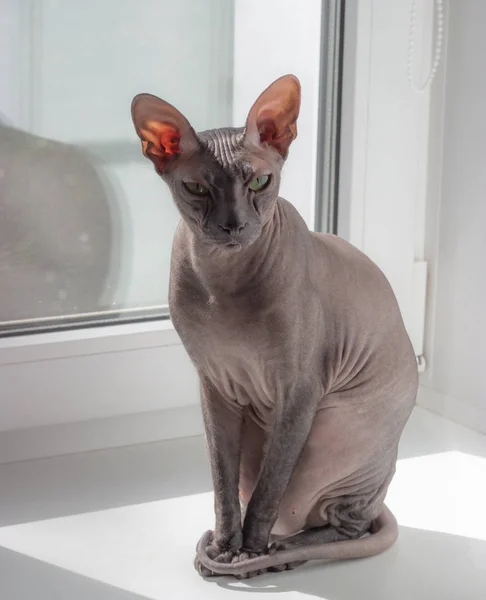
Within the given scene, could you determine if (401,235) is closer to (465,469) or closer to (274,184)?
(465,469)

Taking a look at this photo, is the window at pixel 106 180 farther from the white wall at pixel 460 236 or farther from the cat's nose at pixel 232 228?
the cat's nose at pixel 232 228

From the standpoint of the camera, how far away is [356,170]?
145 centimetres

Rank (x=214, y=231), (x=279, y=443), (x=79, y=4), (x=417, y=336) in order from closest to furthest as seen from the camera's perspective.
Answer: (x=214, y=231)
(x=279, y=443)
(x=79, y=4)
(x=417, y=336)

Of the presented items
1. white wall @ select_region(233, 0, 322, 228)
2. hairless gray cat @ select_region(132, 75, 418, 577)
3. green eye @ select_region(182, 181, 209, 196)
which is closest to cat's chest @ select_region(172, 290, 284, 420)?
hairless gray cat @ select_region(132, 75, 418, 577)

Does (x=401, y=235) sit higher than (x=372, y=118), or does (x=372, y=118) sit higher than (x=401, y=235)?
(x=372, y=118)

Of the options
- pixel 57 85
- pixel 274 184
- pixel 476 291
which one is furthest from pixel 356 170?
pixel 274 184

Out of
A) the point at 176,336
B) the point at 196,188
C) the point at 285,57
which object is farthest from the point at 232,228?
the point at 285,57

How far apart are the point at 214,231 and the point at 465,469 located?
2.05 feet

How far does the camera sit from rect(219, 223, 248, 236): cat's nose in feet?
2.90

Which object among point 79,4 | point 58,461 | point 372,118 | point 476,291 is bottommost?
point 58,461

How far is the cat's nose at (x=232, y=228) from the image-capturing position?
88 cm

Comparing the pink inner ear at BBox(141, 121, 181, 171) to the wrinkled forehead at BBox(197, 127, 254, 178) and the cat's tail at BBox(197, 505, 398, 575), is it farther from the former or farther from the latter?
the cat's tail at BBox(197, 505, 398, 575)

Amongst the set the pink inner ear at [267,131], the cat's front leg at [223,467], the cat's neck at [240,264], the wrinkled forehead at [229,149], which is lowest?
the cat's front leg at [223,467]

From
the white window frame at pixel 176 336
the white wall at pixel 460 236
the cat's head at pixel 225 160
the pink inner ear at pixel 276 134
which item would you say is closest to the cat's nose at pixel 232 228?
the cat's head at pixel 225 160
